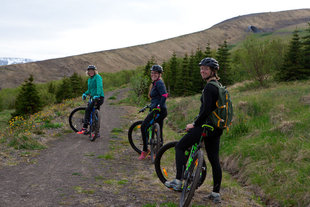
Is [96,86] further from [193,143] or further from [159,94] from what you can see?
[193,143]

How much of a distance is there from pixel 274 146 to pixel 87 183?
16.7 ft

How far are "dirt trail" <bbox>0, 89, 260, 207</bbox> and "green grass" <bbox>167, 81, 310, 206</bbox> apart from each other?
777 millimetres

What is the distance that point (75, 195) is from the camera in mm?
4695

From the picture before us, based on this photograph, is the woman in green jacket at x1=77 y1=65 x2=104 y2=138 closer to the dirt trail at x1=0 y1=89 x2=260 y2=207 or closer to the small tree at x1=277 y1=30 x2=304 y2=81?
the dirt trail at x1=0 y1=89 x2=260 y2=207

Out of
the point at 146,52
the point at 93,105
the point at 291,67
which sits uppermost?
the point at 146,52

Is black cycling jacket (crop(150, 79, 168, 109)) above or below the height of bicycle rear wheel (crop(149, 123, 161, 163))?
above

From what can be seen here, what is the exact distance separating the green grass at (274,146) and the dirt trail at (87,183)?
78 centimetres

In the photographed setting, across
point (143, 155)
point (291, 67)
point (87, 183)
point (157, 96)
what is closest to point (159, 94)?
point (157, 96)

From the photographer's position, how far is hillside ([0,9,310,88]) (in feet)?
373

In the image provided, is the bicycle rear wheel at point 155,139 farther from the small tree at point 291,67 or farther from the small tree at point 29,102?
the small tree at point 29,102

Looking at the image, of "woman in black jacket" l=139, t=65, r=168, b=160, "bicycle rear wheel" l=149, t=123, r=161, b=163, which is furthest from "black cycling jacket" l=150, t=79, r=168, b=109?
"bicycle rear wheel" l=149, t=123, r=161, b=163

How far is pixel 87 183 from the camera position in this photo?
17.6 feet

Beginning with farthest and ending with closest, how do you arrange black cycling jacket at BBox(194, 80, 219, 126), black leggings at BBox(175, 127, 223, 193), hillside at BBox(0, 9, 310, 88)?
hillside at BBox(0, 9, 310, 88), black leggings at BBox(175, 127, 223, 193), black cycling jacket at BBox(194, 80, 219, 126)

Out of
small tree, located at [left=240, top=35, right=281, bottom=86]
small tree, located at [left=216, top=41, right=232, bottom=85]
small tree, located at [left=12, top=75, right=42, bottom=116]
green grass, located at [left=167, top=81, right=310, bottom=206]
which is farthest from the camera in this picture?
small tree, located at [left=12, top=75, right=42, bottom=116]
